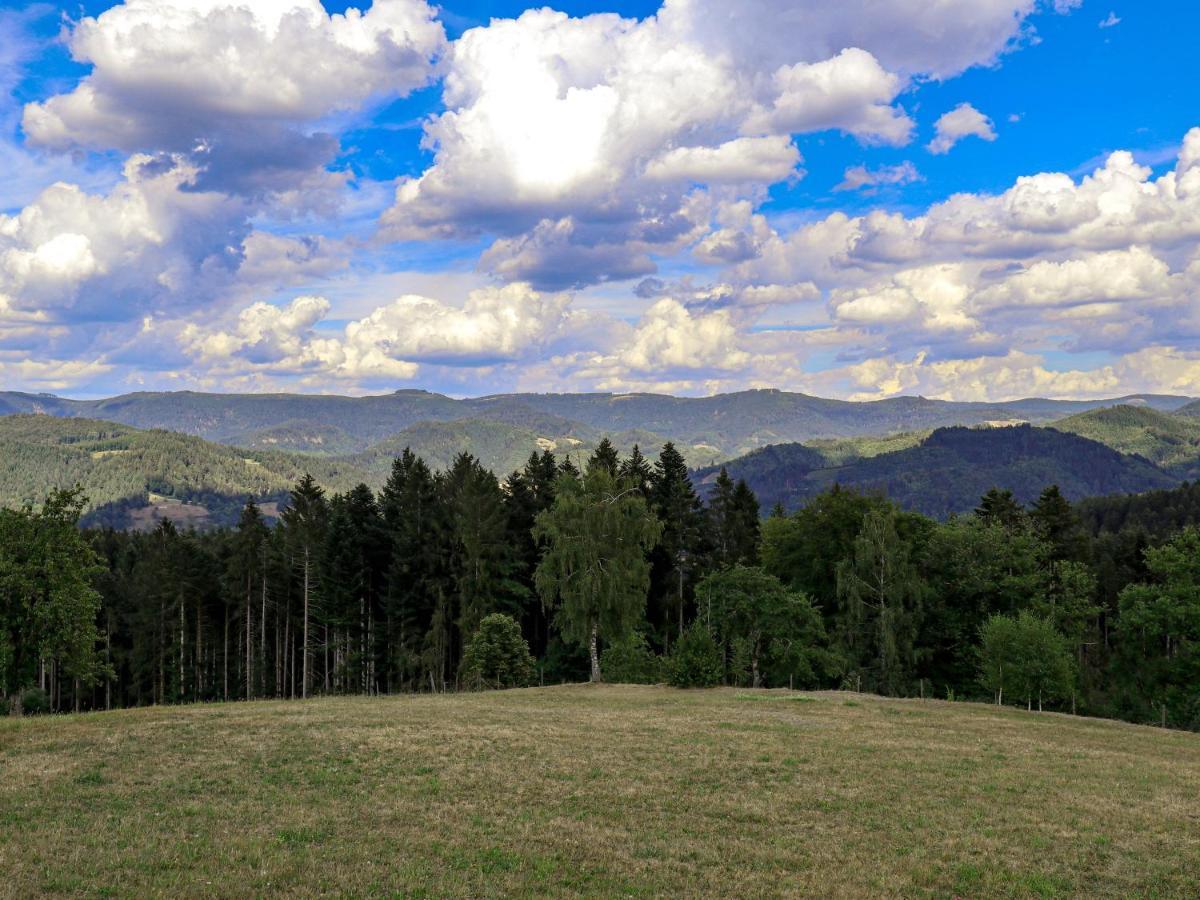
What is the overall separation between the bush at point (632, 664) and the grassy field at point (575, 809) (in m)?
21.7

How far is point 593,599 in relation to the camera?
57.6 meters

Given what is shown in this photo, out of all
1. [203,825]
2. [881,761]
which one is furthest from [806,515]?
[203,825]

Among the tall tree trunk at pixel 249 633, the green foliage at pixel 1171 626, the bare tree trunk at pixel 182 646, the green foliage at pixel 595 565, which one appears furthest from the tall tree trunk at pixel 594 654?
the bare tree trunk at pixel 182 646

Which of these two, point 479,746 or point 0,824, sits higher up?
point 0,824

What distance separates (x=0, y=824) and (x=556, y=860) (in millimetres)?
12869

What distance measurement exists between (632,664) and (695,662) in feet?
23.2

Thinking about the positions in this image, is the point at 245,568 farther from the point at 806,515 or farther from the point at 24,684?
the point at 806,515

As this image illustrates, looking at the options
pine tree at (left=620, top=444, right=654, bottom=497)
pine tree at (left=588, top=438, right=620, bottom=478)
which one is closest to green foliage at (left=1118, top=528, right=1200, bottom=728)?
pine tree at (left=620, top=444, right=654, bottom=497)

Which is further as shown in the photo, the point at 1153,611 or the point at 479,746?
the point at 1153,611

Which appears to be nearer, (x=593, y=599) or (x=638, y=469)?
(x=593, y=599)

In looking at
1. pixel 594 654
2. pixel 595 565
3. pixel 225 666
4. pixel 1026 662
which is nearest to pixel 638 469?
pixel 595 565

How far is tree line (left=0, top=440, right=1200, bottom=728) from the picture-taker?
56031mm

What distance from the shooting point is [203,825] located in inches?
737

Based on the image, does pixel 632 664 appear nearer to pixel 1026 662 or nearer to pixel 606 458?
pixel 606 458
